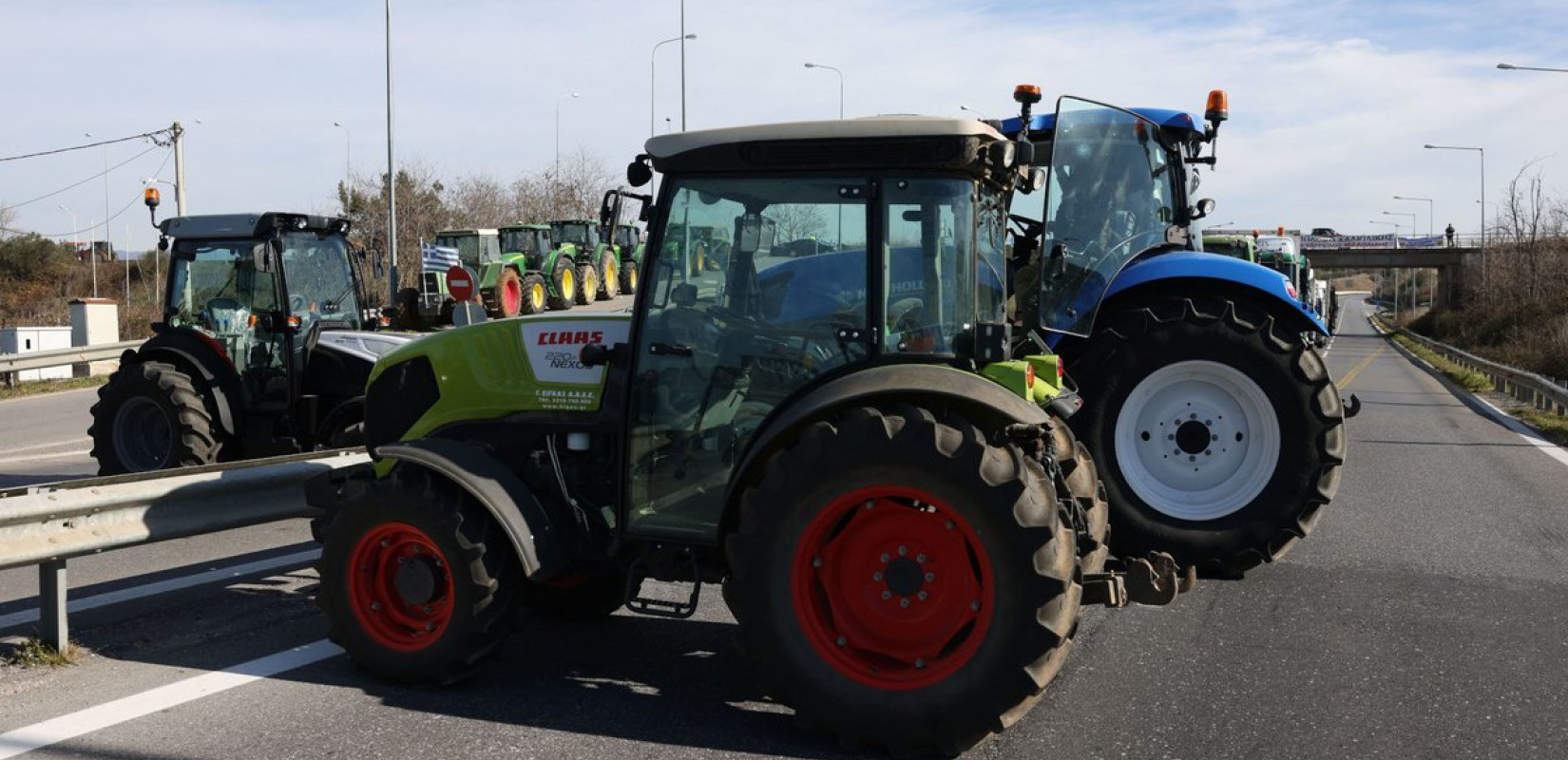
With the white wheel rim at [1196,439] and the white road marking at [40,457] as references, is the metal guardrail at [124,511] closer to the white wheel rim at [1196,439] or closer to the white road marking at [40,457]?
the white wheel rim at [1196,439]

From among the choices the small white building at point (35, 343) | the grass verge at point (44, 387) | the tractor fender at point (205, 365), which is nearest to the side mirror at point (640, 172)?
the tractor fender at point (205, 365)

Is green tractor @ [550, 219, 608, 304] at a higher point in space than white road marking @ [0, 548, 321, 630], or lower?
higher

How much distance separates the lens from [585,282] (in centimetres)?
3350

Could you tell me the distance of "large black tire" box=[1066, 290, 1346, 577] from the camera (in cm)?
766

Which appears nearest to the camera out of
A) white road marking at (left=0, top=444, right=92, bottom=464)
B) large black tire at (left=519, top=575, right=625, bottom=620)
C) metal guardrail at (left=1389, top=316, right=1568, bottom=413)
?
large black tire at (left=519, top=575, right=625, bottom=620)

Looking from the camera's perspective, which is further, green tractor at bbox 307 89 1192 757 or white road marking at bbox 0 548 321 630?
white road marking at bbox 0 548 321 630

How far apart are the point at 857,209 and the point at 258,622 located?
359 cm

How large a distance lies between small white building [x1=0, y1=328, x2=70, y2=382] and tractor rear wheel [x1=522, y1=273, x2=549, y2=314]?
358 inches

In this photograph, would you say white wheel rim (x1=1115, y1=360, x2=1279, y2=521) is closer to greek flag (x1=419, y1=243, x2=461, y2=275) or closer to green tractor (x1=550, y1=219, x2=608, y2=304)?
greek flag (x1=419, y1=243, x2=461, y2=275)

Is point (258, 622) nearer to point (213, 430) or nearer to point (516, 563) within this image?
point (516, 563)

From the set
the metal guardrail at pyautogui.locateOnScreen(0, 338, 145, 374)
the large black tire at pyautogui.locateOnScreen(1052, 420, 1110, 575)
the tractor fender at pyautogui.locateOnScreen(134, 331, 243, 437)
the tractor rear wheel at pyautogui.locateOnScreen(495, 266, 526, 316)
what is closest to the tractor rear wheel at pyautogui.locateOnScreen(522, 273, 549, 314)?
the tractor rear wheel at pyautogui.locateOnScreen(495, 266, 526, 316)

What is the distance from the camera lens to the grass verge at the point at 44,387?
2248 cm

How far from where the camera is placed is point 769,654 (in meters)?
4.64

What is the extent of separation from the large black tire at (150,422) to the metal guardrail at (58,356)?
11.8 metres
